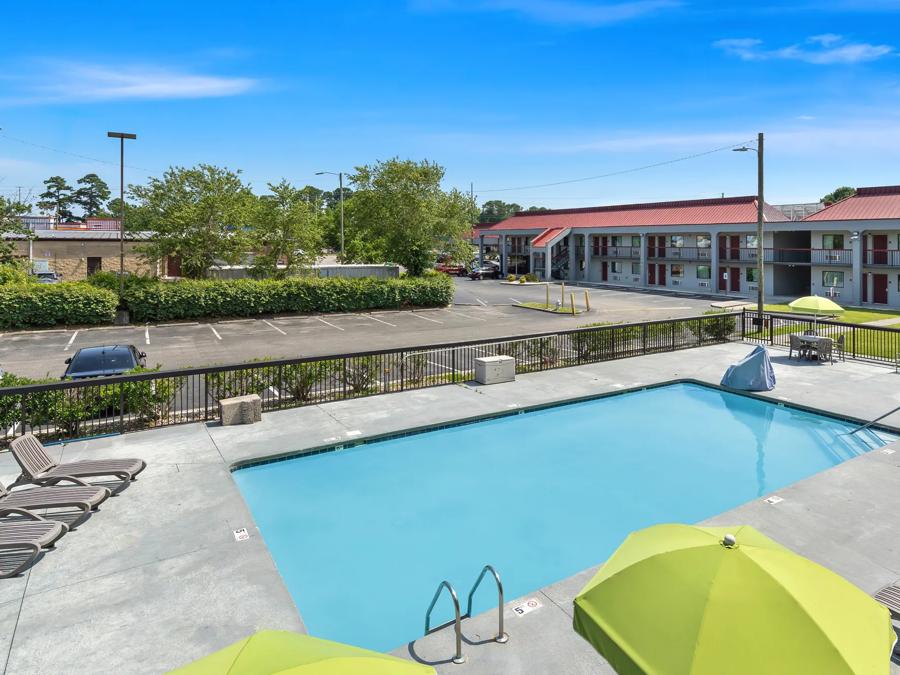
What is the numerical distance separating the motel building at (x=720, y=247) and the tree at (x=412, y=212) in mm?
17062

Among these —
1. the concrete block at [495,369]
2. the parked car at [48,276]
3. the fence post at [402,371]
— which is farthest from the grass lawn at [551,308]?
the parked car at [48,276]

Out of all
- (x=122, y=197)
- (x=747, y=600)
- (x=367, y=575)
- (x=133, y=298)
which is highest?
(x=122, y=197)

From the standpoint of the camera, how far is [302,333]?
1233 inches

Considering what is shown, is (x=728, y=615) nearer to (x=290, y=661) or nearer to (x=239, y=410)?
(x=290, y=661)

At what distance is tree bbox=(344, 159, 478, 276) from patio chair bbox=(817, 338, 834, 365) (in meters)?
29.3

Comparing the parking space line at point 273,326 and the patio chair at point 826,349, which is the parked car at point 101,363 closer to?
the parking space line at point 273,326

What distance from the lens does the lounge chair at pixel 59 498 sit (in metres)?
8.82

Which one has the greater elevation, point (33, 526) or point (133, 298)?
point (133, 298)

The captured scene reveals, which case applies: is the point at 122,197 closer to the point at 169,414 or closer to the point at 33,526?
the point at 169,414

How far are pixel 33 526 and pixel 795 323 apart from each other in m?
31.6

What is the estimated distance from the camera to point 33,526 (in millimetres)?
8297

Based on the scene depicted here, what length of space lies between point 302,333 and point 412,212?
18.6 metres

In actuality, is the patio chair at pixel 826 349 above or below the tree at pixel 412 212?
below

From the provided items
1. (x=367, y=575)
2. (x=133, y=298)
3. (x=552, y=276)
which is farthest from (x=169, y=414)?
(x=552, y=276)
